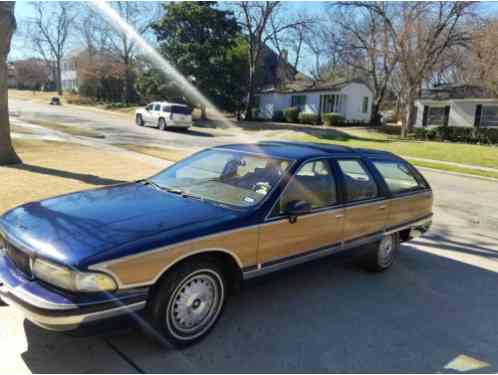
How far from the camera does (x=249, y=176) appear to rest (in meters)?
4.19

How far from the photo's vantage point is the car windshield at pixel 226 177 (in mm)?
3801

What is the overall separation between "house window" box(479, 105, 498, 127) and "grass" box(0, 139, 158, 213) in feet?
94.0

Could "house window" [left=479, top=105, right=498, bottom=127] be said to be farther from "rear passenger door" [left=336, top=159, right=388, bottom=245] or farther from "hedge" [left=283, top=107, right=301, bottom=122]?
"rear passenger door" [left=336, top=159, right=388, bottom=245]

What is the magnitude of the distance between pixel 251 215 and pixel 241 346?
106cm

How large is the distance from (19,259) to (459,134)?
107ft

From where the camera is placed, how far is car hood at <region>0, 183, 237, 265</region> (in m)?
2.79

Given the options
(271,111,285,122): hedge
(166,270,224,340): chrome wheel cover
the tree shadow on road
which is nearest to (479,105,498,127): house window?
(271,111,285,122): hedge

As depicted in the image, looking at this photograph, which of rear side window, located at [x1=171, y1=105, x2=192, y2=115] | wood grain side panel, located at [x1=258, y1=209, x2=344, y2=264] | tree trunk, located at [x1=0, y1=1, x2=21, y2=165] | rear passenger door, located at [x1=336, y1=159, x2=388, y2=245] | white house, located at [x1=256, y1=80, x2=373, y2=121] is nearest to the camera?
wood grain side panel, located at [x1=258, y1=209, x2=344, y2=264]

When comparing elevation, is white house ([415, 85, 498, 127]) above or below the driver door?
above

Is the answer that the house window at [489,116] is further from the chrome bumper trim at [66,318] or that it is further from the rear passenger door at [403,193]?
the chrome bumper trim at [66,318]

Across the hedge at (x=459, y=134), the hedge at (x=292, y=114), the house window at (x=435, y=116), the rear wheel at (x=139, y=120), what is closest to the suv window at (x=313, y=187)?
the rear wheel at (x=139, y=120)

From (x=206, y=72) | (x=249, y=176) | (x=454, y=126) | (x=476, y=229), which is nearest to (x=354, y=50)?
(x=454, y=126)

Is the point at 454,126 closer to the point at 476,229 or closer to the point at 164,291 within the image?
the point at 476,229

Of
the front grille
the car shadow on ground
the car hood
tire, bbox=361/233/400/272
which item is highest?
the car hood
